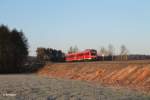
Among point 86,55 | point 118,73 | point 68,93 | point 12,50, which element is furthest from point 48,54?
point 68,93

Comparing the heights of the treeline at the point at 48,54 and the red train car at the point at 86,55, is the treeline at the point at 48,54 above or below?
above

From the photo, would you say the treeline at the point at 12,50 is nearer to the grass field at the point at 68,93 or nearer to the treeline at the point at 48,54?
the treeline at the point at 48,54

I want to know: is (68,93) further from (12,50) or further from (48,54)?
(48,54)

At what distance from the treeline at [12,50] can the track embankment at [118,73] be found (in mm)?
29351

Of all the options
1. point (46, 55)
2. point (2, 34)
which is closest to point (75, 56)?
point (2, 34)

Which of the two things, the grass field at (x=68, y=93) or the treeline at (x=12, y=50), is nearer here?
the grass field at (x=68, y=93)

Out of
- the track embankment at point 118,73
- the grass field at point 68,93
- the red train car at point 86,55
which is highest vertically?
the red train car at point 86,55

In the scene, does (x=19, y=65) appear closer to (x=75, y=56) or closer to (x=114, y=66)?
(x=75, y=56)

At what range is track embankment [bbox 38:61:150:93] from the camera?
39.7m

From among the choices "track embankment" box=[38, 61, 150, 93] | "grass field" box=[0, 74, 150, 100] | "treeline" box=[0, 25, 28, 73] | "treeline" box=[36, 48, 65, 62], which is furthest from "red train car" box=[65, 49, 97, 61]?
"grass field" box=[0, 74, 150, 100]

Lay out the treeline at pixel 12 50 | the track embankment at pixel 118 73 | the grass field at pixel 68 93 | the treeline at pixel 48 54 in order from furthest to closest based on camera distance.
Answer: the treeline at pixel 48 54, the treeline at pixel 12 50, the track embankment at pixel 118 73, the grass field at pixel 68 93

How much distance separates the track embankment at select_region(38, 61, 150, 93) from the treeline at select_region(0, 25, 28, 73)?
29.4 meters

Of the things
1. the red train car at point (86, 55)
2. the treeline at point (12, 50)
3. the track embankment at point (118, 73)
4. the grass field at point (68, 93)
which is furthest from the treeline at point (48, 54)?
the grass field at point (68, 93)

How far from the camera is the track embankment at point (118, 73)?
130ft
